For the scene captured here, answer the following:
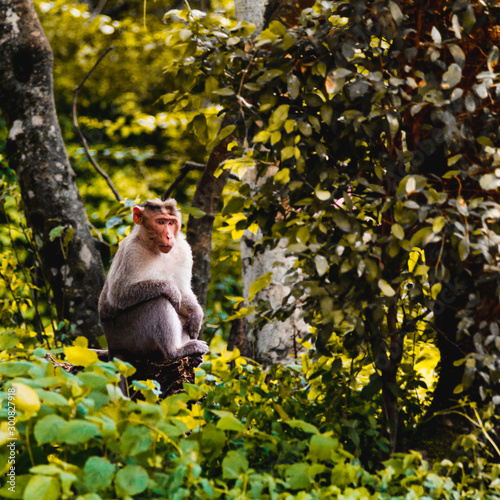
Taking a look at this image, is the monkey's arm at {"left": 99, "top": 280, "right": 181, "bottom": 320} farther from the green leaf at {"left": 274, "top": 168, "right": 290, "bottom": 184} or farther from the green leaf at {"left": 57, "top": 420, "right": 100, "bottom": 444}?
the green leaf at {"left": 57, "top": 420, "right": 100, "bottom": 444}

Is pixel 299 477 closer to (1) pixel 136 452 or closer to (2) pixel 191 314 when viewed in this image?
(1) pixel 136 452

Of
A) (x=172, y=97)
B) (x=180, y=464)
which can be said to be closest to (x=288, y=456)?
(x=180, y=464)

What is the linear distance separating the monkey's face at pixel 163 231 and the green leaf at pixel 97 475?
8.11 ft

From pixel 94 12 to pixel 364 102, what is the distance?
1164 cm

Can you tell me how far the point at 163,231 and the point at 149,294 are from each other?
415mm

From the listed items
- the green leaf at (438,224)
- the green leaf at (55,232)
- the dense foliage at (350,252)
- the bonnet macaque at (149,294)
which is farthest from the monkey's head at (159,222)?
the green leaf at (438,224)

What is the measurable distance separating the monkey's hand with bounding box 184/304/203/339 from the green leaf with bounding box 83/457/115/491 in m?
2.61

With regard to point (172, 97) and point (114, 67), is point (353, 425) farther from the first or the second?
point (114, 67)

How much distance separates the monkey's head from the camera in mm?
4125

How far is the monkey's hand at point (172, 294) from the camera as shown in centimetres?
411

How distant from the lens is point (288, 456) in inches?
89.2

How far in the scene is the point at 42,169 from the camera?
4.80 meters

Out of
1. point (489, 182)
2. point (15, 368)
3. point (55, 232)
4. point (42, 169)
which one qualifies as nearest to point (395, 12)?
point (489, 182)

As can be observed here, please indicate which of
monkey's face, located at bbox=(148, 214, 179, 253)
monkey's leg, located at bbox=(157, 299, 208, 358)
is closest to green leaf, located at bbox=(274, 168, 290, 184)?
monkey's face, located at bbox=(148, 214, 179, 253)
